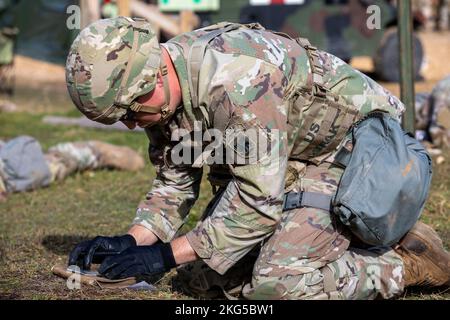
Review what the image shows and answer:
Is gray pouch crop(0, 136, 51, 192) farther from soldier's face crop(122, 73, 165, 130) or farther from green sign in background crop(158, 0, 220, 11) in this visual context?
green sign in background crop(158, 0, 220, 11)

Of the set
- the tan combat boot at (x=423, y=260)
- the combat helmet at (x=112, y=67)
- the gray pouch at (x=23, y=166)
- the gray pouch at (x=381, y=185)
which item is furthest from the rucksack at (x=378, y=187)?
the gray pouch at (x=23, y=166)

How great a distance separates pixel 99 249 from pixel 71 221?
207cm

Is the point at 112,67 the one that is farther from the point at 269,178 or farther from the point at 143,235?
the point at 143,235

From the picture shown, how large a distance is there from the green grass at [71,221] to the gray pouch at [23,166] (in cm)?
9

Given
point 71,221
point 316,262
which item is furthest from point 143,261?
point 71,221

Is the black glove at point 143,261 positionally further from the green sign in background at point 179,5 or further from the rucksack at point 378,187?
the green sign in background at point 179,5

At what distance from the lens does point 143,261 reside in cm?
350

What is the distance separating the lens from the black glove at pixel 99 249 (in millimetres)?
3803

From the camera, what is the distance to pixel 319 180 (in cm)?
387

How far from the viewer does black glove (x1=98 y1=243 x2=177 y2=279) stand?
3498mm

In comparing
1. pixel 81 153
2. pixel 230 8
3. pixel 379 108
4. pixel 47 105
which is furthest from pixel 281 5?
pixel 379 108
